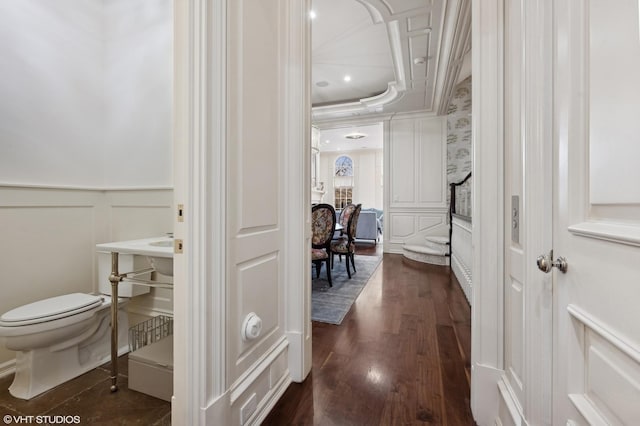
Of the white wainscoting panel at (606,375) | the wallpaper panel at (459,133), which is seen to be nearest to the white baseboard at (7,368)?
the white wainscoting panel at (606,375)

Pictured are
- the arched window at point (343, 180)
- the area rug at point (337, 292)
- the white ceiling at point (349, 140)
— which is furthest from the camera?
the arched window at point (343, 180)

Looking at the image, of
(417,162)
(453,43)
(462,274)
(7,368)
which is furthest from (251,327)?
(417,162)

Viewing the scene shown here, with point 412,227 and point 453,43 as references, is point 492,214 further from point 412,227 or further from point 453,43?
point 412,227

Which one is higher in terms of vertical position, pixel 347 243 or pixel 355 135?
pixel 355 135

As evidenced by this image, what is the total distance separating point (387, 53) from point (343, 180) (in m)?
7.28

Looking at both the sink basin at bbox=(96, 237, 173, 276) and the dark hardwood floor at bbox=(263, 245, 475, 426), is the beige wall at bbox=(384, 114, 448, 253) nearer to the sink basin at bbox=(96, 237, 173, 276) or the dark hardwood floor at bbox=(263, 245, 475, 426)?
the dark hardwood floor at bbox=(263, 245, 475, 426)

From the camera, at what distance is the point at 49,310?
1.52 m

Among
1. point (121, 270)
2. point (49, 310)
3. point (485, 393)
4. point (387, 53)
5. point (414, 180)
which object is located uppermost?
point (387, 53)

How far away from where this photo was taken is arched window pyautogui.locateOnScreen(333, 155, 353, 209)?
1094cm

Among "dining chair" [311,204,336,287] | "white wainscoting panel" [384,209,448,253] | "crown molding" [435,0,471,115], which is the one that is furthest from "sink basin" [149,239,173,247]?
"white wainscoting panel" [384,209,448,253]

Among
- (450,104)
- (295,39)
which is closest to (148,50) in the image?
(295,39)

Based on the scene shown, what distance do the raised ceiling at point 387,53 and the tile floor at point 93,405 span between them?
3.49 m

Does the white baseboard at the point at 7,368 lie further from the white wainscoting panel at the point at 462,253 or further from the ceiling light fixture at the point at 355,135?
the ceiling light fixture at the point at 355,135

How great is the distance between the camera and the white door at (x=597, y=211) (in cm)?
53
